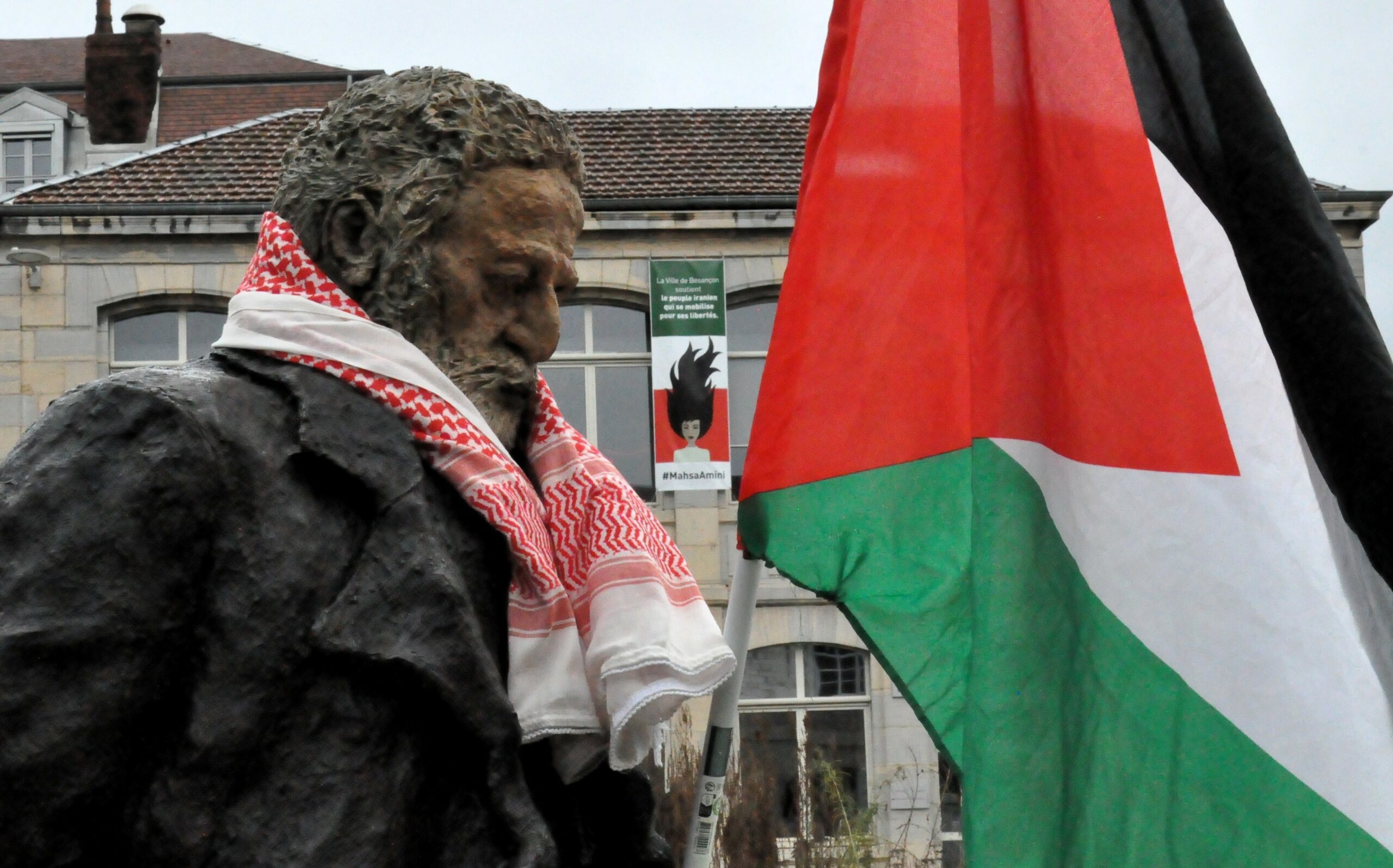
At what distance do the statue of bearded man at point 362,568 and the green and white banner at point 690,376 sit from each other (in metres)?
15.5

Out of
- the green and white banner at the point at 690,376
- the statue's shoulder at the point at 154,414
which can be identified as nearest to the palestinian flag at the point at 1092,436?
the statue's shoulder at the point at 154,414

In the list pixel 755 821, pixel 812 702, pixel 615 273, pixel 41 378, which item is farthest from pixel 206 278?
pixel 755 821

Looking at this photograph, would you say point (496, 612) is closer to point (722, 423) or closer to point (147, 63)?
point (722, 423)

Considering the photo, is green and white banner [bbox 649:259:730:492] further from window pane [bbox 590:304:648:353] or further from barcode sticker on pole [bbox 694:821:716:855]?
barcode sticker on pole [bbox 694:821:716:855]

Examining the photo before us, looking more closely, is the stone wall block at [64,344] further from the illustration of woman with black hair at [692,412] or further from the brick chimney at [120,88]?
the illustration of woman with black hair at [692,412]

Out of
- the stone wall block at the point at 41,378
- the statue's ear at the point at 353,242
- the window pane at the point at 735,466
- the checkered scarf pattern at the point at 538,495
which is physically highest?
the stone wall block at the point at 41,378

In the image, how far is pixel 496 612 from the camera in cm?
202

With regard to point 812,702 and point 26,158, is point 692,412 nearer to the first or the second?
point 812,702

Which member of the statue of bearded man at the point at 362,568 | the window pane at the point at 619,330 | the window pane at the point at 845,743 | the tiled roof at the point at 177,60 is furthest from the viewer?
the tiled roof at the point at 177,60

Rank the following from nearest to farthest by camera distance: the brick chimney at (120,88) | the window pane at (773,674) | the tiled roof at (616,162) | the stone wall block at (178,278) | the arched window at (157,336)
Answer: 1. the stone wall block at (178,278)
2. the tiled roof at (616,162)
3. the arched window at (157,336)
4. the window pane at (773,674)
5. the brick chimney at (120,88)

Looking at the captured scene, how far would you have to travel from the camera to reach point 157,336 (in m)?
17.7

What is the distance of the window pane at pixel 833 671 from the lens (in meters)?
17.9

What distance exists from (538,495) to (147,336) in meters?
16.3

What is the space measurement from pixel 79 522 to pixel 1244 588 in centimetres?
133
